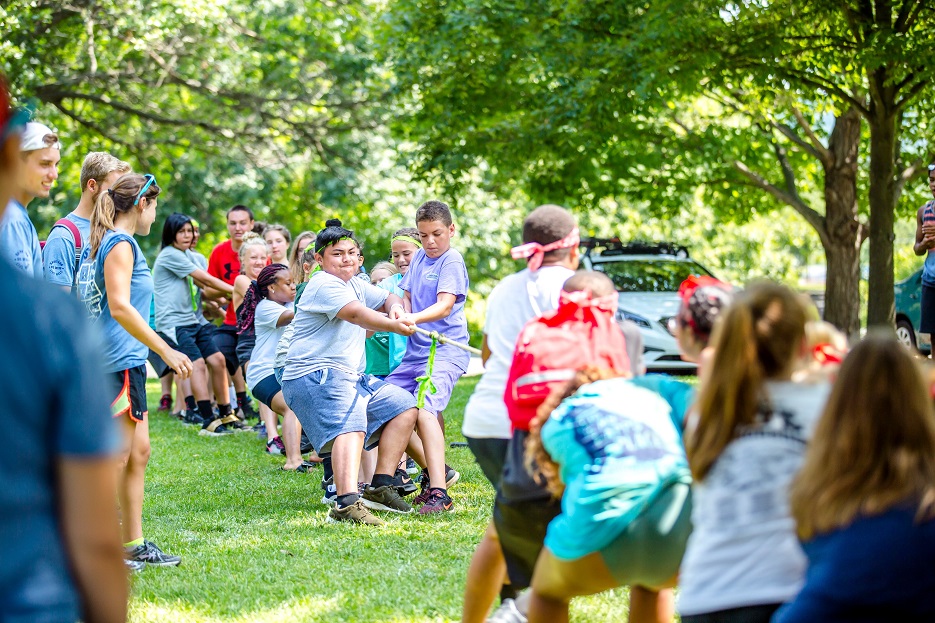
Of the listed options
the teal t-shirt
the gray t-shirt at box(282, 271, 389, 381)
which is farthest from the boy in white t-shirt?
the gray t-shirt at box(282, 271, 389, 381)

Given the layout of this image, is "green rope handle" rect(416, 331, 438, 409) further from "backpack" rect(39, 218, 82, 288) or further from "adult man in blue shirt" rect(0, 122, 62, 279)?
"adult man in blue shirt" rect(0, 122, 62, 279)

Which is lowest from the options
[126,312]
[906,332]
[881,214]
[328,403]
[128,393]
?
[328,403]

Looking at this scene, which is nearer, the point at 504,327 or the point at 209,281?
the point at 504,327

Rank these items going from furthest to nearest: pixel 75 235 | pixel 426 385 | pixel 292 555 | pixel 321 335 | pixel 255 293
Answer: pixel 255 293 → pixel 426 385 → pixel 321 335 → pixel 292 555 → pixel 75 235

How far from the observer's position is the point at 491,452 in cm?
422

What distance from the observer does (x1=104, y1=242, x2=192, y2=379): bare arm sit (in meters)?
4.97

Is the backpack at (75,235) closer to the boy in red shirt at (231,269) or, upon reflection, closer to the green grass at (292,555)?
the green grass at (292,555)

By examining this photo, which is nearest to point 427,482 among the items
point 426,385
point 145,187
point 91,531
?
point 426,385

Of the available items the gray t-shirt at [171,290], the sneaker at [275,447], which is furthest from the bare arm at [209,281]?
the sneaker at [275,447]

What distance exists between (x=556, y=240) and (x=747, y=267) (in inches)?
1551

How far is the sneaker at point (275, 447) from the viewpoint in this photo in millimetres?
9655

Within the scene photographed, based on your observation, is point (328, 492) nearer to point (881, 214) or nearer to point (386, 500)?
point (386, 500)

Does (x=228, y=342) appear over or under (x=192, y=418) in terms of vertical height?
over

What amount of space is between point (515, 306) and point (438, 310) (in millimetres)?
2346
